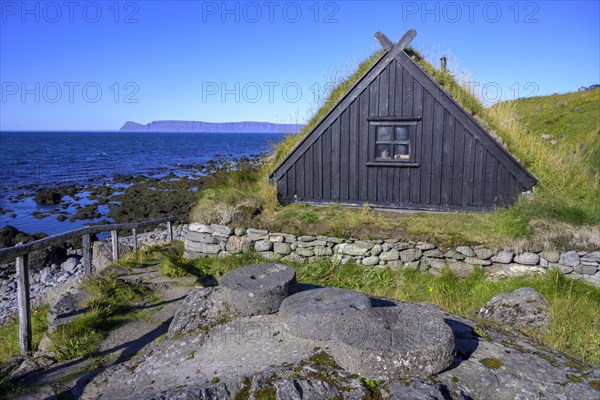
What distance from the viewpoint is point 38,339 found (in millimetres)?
7074

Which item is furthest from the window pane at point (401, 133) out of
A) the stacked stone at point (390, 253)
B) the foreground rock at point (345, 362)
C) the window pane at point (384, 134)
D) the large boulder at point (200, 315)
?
the large boulder at point (200, 315)

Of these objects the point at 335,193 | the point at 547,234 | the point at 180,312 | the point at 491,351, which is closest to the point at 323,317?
the point at 491,351

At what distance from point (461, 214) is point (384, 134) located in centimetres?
281

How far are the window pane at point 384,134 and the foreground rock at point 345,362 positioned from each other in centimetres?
674

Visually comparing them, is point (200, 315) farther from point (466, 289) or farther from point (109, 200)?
point (109, 200)

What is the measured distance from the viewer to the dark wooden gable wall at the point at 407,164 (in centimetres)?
1073

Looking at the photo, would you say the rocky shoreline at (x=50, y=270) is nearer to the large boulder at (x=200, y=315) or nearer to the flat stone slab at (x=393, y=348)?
the large boulder at (x=200, y=315)

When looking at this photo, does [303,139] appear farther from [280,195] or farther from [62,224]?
[62,224]

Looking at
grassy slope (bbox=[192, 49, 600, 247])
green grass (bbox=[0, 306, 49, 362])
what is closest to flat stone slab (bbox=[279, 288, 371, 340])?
green grass (bbox=[0, 306, 49, 362])

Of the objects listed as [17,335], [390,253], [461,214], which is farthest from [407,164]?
[17,335]

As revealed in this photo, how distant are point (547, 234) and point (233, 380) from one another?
7.62 metres

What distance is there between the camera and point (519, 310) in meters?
6.95

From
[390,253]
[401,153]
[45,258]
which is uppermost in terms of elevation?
[401,153]

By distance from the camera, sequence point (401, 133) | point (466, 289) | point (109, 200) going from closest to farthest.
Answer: point (466, 289), point (401, 133), point (109, 200)
